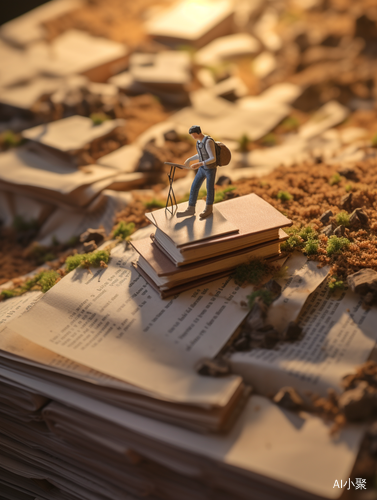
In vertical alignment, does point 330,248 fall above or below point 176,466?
above

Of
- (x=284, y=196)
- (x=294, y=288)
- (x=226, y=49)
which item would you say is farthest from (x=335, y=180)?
(x=226, y=49)

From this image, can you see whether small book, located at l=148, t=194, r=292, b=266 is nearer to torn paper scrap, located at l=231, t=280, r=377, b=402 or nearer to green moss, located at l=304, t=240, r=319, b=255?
green moss, located at l=304, t=240, r=319, b=255

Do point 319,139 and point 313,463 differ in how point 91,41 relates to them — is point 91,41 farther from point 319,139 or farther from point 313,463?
point 313,463

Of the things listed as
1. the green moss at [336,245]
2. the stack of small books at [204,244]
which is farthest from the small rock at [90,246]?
the green moss at [336,245]

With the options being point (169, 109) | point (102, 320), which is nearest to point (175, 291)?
point (102, 320)

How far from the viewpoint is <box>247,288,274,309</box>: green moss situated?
110 inches

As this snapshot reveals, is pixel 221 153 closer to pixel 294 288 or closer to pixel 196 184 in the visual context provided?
pixel 196 184

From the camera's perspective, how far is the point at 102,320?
288 centimetres

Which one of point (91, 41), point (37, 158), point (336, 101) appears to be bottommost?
point (336, 101)

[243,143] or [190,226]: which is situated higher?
[190,226]

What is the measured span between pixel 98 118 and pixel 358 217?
3.60 metres

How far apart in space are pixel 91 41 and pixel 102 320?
6.72m

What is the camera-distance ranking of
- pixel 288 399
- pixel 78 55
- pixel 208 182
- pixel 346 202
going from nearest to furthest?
pixel 288 399 < pixel 208 182 < pixel 346 202 < pixel 78 55

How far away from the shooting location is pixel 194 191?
3.04 meters
